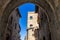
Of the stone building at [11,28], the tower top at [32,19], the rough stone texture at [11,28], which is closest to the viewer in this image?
the rough stone texture at [11,28]

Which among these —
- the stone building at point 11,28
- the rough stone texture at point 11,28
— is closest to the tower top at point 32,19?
the stone building at point 11,28

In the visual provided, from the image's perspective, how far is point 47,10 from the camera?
12.9 meters

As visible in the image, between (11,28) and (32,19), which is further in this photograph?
(32,19)

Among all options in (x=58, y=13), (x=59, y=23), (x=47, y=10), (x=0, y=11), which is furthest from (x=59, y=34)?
(x=0, y=11)

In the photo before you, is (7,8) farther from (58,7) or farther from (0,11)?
(58,7)

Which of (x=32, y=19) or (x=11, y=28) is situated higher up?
(x=32, y=19)

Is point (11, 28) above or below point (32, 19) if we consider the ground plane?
below

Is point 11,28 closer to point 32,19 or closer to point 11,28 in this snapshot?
point 11,28

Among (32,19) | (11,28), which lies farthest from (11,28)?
(32,19)

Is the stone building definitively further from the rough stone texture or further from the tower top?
the tower top

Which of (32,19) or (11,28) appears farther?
(32,19)

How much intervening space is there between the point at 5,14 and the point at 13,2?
121cm

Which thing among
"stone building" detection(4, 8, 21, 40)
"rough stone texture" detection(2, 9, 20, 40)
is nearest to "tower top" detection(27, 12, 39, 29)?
"stone building" detection(4, 8, 21, 40)

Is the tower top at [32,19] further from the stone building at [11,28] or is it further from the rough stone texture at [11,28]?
the rough stone texture at [11,28]
